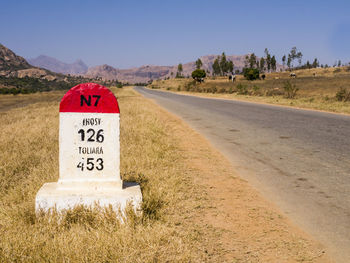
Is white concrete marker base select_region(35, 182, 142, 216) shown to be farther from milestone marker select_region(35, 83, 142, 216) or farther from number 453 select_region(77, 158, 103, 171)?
number 453 select_region(77, 158, 103, 171)

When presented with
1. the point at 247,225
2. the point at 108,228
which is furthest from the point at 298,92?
the point at 108,228

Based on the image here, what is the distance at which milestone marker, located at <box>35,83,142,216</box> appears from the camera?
12.1 ft

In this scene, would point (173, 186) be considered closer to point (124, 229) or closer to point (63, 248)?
point (124, 229)

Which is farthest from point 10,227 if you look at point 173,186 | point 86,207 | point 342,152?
point 342,152

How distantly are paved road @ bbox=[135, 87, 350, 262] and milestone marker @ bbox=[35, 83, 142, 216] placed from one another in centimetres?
200

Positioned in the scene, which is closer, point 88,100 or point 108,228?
point 108,228

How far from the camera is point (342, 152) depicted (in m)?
6.96

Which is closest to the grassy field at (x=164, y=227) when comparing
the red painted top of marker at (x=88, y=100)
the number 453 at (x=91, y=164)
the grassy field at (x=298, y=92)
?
the number 453 at (x=91, y=164)

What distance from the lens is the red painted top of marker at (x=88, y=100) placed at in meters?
3.67

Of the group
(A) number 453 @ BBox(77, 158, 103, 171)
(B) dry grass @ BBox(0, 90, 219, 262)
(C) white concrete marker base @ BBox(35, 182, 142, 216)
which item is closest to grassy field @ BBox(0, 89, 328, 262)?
(B) dry grass @ BBox(0, 90, 219, 262)

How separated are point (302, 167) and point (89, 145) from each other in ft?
13.0

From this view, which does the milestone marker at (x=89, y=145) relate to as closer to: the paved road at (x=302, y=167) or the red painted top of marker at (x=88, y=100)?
the red painted top of marker at (x=88, y=100)

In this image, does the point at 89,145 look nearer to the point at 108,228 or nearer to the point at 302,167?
the point at 108,228

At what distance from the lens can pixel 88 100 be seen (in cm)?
371
